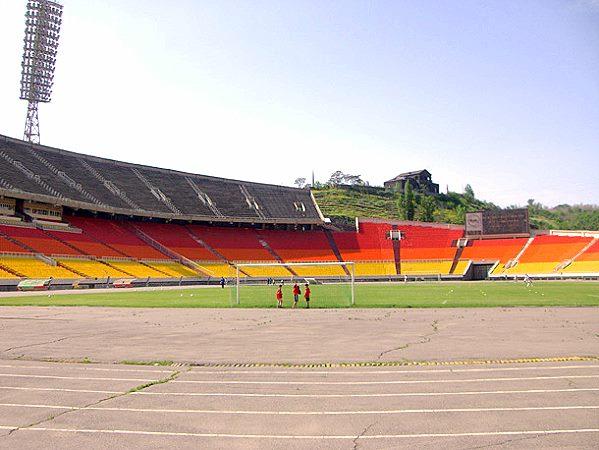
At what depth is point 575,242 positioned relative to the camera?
286 feet

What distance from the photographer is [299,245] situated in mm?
92188

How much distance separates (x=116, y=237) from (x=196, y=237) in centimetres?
1397

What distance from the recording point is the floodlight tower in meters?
75.0

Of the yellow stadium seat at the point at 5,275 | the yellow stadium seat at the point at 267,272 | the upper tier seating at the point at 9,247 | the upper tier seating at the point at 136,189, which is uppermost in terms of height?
the upper tier seating at the point at 136,189

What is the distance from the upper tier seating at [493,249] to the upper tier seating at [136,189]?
27.4 m

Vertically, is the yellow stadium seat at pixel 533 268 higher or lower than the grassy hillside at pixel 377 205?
lower

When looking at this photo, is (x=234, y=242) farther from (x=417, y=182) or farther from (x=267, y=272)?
(x=417, y=182)

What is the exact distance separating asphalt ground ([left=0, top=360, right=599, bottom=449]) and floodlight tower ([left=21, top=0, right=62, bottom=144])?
245ft

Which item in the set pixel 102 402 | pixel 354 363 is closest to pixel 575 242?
pixel 354 363

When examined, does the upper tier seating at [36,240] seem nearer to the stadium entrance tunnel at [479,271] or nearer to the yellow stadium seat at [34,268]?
the yellow stadium seat at [34,268]

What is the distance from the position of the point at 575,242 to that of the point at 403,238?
27.8 meters

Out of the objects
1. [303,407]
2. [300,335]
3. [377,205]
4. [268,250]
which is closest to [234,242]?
[268,250]

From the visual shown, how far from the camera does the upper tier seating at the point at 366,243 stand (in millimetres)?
90438

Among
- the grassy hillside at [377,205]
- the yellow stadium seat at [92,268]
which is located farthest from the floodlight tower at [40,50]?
the grassy hillside at [377,205]
